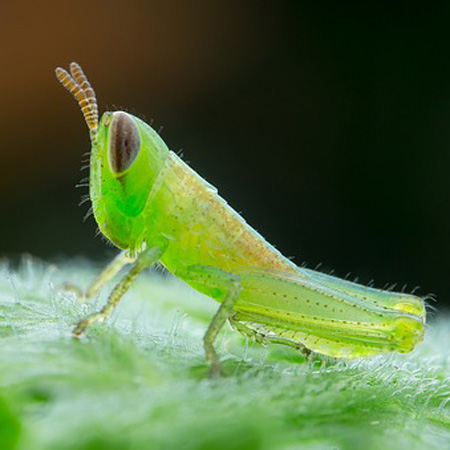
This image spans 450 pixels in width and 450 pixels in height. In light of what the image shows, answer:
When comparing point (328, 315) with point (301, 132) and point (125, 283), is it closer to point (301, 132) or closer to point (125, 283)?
point (125, 283)

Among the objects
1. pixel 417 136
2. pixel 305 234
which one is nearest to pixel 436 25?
pixel 417 136

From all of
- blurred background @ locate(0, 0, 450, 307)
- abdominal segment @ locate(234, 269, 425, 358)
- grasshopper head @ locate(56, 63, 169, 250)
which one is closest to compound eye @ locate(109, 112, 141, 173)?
grasshopper head @ locate(56, 63, 169, 250)

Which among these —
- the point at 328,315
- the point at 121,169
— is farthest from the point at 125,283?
the point at 328,315

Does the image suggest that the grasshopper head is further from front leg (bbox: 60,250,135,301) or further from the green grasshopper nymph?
front leg (bbox: 60,250,135,301)

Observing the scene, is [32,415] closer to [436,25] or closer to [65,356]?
[65,356]

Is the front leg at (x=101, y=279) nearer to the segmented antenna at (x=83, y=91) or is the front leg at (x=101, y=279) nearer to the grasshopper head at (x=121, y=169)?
the grasshopper head at (x=121, y=169)

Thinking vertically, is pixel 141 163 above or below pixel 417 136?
below
